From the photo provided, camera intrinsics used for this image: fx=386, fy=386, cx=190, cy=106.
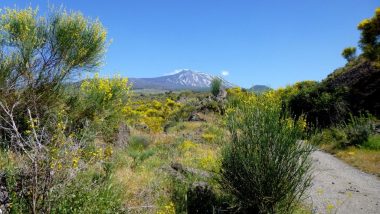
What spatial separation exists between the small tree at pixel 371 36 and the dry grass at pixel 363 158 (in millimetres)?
8674

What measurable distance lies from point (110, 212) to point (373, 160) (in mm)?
9287

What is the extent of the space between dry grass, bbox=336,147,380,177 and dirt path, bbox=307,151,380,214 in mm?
285

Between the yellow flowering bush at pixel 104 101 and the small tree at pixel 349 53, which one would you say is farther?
the small tree at pixel 349 53

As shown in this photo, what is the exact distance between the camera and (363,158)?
12266 millimetres

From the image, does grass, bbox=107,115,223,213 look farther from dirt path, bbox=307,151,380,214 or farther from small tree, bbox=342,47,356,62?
small tree, bbox=342,47,356,62

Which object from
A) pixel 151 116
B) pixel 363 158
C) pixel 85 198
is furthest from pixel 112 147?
pixel 151 116

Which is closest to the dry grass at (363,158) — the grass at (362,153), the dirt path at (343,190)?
the grass at (362,153)

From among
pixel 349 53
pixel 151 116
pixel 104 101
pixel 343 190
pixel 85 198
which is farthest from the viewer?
pixel 349 53

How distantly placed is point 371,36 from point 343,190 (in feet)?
47.1

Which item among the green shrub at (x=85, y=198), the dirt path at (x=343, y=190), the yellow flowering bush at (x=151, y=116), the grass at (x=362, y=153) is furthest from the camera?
the yellow flowering bush at (x=151, y=116)

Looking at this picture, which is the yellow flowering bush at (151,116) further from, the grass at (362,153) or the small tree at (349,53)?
the small tree at (349,53)

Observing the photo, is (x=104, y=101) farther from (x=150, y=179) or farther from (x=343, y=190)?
(x=343, y=190)

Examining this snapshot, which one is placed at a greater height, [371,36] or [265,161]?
[371,36]

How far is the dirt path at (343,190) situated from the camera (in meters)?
7.66
